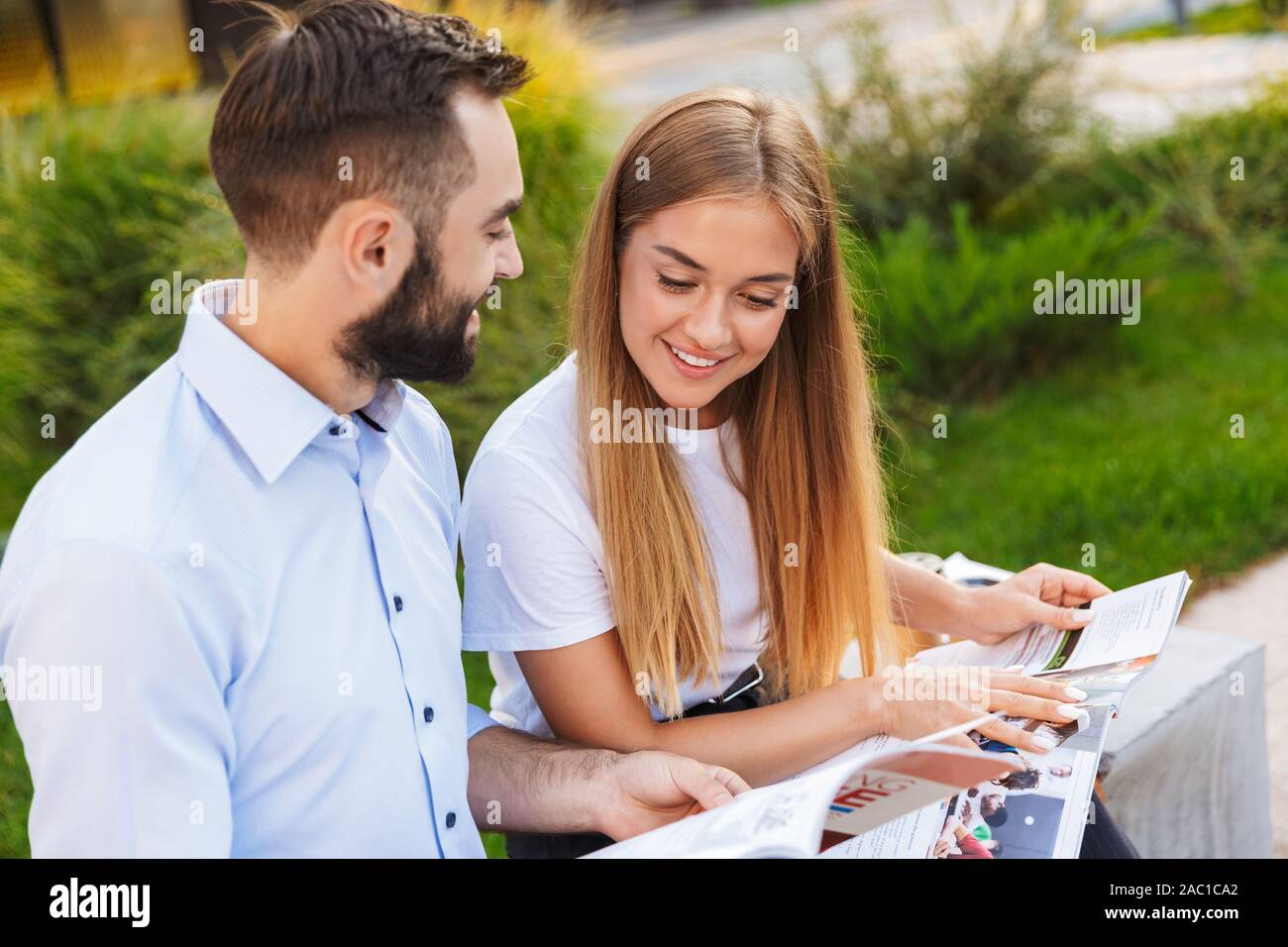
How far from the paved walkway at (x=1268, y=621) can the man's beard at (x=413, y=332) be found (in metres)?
2.35

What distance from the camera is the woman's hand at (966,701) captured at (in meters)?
1.76

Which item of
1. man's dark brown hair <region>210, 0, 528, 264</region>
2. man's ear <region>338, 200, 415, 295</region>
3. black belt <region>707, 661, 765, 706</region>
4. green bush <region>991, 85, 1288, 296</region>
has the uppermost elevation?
green bush <region>991, 85, 1288, 296</region>

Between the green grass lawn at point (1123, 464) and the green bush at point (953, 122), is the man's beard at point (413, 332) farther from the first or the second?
the green bush at point (953, 122)

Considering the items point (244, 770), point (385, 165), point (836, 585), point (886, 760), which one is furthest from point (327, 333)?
point (836, 585)

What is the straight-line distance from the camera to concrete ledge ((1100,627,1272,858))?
8.14 feet

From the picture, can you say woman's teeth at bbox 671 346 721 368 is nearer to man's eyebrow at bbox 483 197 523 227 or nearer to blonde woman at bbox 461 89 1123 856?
blonde woman at bbox 461 89 1123 856

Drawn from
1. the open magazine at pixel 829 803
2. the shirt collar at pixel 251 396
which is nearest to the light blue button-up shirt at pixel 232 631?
→ the shirt collar at pixel 251 396

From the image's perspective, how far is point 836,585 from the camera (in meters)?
2.15

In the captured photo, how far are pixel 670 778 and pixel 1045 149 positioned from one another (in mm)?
5096

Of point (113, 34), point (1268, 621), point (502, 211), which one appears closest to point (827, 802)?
point (502, 211)

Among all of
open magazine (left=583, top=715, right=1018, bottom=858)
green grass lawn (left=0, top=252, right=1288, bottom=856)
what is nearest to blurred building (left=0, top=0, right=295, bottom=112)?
green grass lawn (left=0, top=252, right=1288, bottom=856)

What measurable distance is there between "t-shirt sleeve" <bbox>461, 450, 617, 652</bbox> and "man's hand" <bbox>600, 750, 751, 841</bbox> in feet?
0.76

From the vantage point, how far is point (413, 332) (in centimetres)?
158
